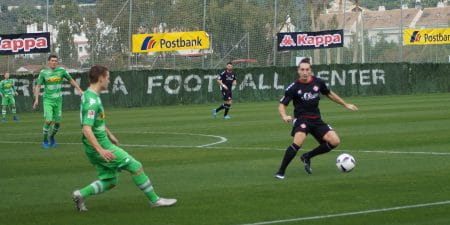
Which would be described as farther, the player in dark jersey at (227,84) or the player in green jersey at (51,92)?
the player in dark jersey at (227,84)

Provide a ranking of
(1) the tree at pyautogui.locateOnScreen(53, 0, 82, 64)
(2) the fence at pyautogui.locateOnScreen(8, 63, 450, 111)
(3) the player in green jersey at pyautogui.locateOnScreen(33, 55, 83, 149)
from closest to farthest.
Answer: (3) the player in green jersey at pyautogui.locateOnScreen(33, 55, 83, 149), (2) the fence at pyautogui.locateOnScreen(8, 63, 450, 111), (1) the tree at pyautogui.locateOnScreen(53, 0, 82, 64)

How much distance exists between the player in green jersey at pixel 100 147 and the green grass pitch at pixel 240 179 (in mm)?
347

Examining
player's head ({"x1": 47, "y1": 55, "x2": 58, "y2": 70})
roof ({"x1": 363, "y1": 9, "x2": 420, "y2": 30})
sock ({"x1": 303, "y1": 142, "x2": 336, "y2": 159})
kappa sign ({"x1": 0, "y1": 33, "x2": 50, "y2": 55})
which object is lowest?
sock ({"x1": 303, "y1": 142, "x2": 336, "y2": 159})

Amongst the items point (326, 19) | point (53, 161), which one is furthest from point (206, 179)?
point (326, 19)

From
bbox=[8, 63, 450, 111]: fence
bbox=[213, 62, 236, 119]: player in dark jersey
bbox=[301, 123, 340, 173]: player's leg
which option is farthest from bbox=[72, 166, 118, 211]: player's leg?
bbox=[8, 63, 450, 111]: fence

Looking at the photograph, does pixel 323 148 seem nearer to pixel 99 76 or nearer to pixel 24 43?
pixel 99 76

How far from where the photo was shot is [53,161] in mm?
18922

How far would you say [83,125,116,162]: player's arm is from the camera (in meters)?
11.3

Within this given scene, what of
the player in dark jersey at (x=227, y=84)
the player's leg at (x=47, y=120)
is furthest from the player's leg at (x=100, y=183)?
the player in dark jersey at (x=227, y=84)

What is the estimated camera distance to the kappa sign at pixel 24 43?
45.9 m

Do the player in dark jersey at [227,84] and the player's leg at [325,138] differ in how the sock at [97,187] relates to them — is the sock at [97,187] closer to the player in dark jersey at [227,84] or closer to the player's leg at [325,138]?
the player's leg at [325,138]

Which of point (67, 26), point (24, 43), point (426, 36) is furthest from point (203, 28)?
point (426, 36)

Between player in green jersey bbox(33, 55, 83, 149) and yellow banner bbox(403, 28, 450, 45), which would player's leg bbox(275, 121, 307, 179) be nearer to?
player in green jersey bbox(33, 55, 83, 149)

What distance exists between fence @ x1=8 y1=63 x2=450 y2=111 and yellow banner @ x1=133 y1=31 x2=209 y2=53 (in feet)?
9.61
